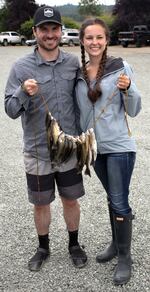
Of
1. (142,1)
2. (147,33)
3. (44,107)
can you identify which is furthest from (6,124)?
(142,1)

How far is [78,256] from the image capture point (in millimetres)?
4066

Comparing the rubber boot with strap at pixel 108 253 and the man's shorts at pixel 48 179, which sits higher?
the man's shorts at pixel 48 179

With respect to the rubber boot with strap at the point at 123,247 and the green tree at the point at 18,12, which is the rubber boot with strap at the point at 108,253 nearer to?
the rubber boot with strap at the point at 123,247

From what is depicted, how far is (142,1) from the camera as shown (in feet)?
141

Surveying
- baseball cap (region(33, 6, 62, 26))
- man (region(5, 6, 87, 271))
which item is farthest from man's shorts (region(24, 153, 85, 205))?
baseball cap (region(33, 6, 62, 26))

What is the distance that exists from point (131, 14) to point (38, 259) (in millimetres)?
40504

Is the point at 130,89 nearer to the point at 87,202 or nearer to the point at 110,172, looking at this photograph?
the point at 110,172

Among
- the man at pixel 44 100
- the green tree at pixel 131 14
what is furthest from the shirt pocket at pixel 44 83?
the green tree at pixel 131 14

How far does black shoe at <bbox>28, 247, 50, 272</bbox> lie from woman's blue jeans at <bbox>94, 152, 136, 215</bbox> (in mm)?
812

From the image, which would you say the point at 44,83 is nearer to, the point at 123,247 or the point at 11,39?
the point at 123,247

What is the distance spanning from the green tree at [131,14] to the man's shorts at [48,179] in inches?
1551

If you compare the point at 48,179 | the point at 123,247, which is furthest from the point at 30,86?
the point at 123,247

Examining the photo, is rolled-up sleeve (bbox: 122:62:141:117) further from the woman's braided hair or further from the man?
the man

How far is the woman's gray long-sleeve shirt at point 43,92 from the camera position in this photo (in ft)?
11.5
